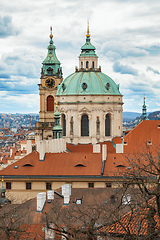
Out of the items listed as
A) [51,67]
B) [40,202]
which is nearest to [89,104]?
[51,67]

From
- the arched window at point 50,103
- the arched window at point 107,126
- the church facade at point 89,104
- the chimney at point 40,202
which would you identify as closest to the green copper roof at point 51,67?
the arched window at point 50,103

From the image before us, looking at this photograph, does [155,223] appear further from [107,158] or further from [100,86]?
[100,86]

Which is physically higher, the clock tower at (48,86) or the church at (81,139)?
the clock tower at (48,86)

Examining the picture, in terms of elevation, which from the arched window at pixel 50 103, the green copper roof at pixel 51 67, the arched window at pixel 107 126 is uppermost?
the green copper roof at pixel 51 67

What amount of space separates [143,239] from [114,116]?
5852 centimetres

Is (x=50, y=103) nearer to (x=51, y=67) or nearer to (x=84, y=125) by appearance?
(x=51, y=67)

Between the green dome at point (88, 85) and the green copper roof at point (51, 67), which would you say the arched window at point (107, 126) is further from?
the green copper roof at point (51, 67)

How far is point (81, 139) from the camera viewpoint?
82750mm

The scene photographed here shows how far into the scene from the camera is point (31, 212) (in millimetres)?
39750

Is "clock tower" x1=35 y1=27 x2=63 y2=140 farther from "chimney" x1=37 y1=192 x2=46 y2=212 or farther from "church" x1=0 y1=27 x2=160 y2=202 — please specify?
"chimney" x1=37 y1=192 x2=46 y2=212

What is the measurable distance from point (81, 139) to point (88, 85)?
29.1ft

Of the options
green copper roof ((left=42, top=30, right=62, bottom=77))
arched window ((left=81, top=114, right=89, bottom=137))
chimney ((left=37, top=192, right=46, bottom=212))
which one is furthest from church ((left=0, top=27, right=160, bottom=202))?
chimney ((left=37, top=192, right=46, bottom=212))

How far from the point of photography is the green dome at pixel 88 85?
83.1m

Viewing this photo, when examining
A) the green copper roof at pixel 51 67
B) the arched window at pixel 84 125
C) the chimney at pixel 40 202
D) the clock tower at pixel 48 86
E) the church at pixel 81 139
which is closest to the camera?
the chimney at pixel 40 202
